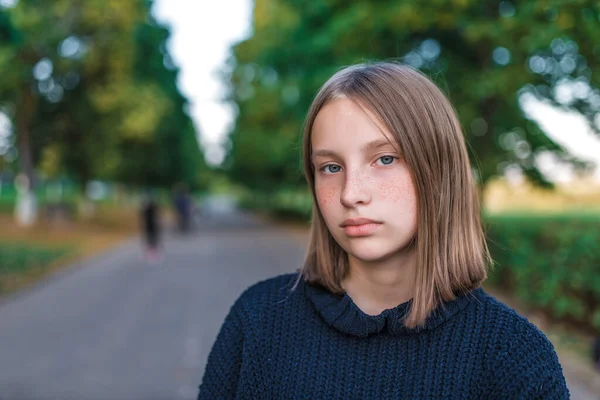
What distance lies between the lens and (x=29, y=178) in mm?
21922

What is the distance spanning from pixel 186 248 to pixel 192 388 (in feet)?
52.5

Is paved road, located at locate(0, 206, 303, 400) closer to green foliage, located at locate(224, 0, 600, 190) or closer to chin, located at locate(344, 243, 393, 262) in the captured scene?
green foliage, located at locate(224, 0, 600, 190)

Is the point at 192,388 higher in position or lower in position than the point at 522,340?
lower

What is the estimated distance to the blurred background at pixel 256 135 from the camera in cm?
743

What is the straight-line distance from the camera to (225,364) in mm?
1427

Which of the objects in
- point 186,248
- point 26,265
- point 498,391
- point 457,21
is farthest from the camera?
point 186,248

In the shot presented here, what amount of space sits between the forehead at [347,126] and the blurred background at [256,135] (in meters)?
0.44

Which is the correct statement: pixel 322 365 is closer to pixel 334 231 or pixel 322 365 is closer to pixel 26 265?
pixel 334 231

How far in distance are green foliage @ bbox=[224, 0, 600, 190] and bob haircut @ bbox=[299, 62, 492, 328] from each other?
45cm

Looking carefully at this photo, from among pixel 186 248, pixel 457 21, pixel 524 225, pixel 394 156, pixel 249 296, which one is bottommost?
pixel 186 248

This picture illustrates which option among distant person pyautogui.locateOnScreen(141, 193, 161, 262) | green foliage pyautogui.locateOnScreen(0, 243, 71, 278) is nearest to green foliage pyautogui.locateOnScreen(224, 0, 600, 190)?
distant person pyautogui.locateOnScreen(141, 193, 161, 262)

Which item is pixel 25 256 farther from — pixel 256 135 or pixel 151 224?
pixel 256 135

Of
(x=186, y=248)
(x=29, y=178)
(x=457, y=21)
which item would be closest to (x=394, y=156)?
(x=457, y=21)

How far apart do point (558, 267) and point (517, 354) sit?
728 centimetres
